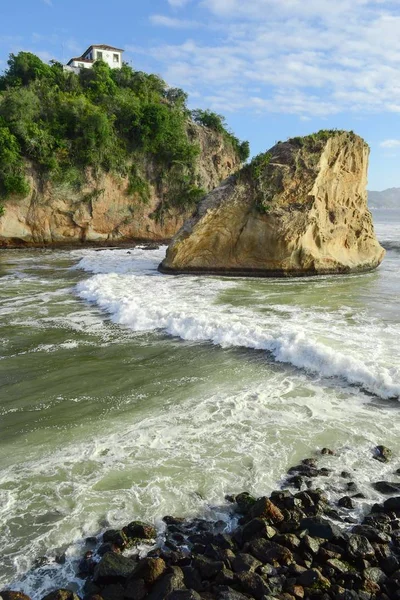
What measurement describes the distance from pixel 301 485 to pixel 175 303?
29.5ft

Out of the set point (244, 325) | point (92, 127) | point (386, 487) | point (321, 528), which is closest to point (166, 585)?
point (321, 528)

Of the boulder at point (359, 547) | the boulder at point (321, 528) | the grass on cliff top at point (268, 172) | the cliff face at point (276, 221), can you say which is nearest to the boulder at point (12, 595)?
the boulder at point (321, 528)

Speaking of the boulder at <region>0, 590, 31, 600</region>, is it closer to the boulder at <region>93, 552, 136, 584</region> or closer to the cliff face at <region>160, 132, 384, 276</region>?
the boulder at <region>93, 552, 136, 584</region>

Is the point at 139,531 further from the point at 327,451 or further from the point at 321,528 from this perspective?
the point at 327,451

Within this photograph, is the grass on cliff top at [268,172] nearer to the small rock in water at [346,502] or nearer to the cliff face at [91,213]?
the small rock in water at [346,502]

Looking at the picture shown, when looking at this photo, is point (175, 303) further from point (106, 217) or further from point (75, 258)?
point (106, 217)

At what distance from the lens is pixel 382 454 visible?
572 centimetres

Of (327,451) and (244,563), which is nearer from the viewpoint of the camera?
(244,563)

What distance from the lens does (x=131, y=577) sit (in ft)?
12.7

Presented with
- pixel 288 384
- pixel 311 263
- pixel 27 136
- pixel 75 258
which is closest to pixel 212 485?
pixel 288 384

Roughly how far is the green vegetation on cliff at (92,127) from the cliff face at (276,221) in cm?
1590

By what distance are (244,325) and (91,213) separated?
82.5 feet

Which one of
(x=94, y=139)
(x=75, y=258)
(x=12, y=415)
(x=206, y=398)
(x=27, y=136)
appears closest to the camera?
(x=12, y=415)

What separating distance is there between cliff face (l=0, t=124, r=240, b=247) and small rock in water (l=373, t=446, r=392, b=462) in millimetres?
29616
